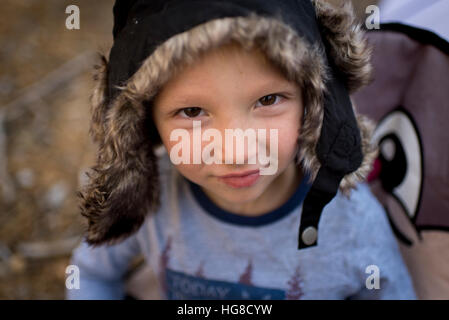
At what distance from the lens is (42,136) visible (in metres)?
2.19

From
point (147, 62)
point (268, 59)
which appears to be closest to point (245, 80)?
point (268, 59)

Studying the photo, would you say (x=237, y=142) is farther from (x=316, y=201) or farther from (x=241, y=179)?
(x=316, y=201)

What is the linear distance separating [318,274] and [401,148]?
1.40 feet

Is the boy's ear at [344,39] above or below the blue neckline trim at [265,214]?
above

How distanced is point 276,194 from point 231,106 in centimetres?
37

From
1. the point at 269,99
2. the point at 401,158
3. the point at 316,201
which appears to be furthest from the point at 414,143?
the point at 269,99

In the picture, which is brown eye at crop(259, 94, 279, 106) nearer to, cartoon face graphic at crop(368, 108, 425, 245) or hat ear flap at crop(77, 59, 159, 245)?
hat ear flap at crop(77, 59, 159, 245)

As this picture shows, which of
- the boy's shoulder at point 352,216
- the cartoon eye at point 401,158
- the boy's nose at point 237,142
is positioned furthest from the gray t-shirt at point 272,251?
the boy's nose at point 237,142

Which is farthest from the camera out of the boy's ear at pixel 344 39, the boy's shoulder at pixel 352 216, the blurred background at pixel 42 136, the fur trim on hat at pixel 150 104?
the blurred background at pixel 42 136

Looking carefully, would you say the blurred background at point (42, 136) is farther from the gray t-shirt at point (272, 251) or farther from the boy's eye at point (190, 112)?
the boy's eye at point (190, 112)

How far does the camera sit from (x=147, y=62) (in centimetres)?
74

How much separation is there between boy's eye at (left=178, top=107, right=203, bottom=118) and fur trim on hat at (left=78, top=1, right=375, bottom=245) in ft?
0.21

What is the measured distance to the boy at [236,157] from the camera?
72 centimetres

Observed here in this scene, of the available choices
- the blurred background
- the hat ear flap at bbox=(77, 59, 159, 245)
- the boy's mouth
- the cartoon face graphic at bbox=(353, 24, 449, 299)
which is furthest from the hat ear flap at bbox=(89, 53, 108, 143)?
the cartoon face graphic at bbox=(353, 24, 449, 299)
